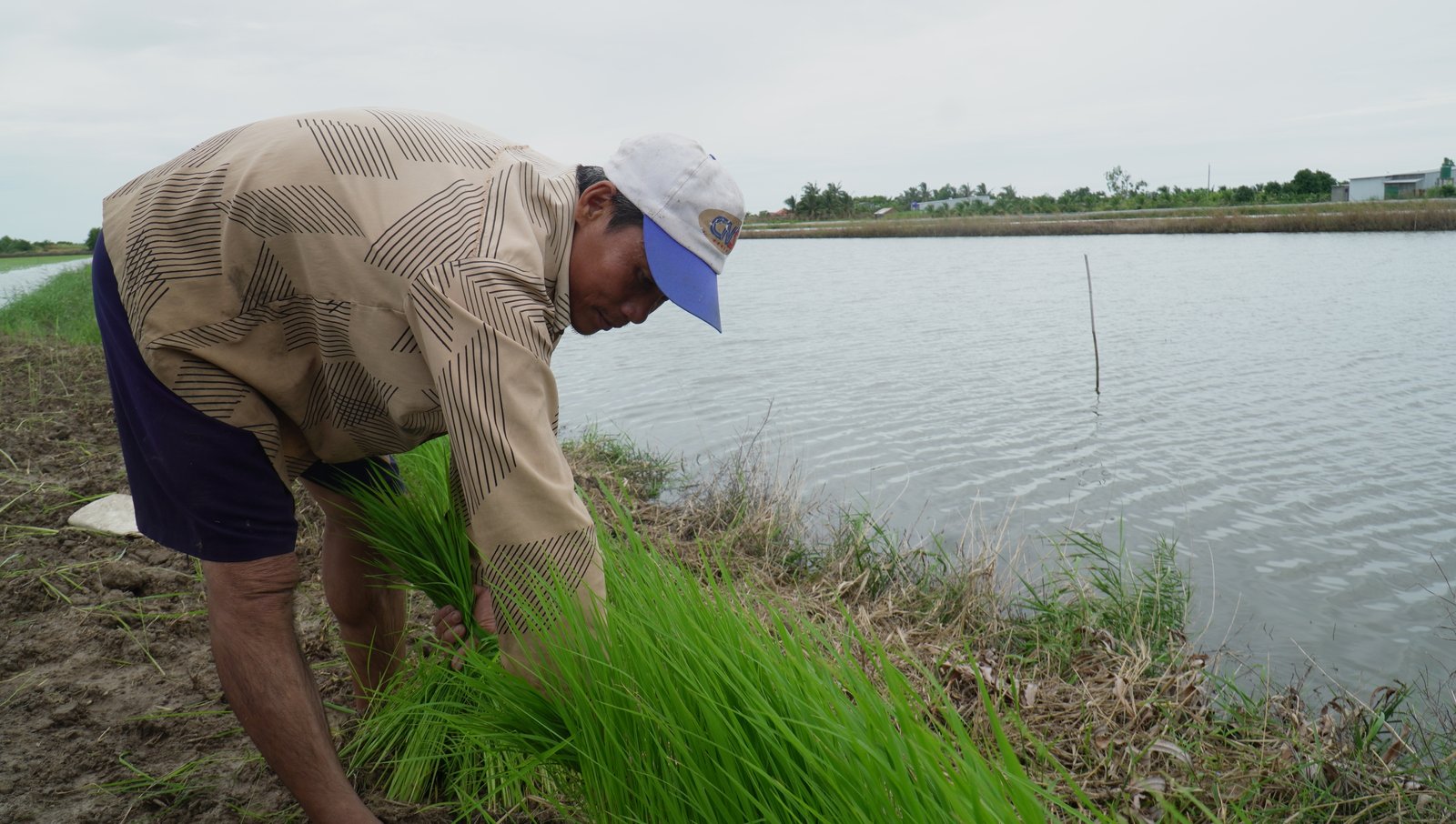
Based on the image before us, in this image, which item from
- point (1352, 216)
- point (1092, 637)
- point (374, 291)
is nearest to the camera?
point (374, 291)

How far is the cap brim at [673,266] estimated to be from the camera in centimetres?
168

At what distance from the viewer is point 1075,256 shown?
1130 inches

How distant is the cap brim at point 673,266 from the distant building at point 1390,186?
63.0 meters

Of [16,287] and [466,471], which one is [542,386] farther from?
[16,287]

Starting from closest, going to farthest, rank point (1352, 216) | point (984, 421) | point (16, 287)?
point (984, 421) < point (16, 287) < point (1352, 216)

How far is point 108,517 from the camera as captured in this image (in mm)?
3617

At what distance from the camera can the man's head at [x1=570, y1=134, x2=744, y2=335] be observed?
1.68m

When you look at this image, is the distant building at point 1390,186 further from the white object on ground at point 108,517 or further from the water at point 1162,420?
the white object on ground at point 108,517

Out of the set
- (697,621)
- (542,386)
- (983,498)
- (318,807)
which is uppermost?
(542,386)

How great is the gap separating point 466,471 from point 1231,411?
28.3 ft

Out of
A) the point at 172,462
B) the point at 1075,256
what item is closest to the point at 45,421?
the point at 172,462

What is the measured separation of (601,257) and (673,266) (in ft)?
0.46

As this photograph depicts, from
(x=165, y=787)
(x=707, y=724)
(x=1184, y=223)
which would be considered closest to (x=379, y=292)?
(x=707, y=724)

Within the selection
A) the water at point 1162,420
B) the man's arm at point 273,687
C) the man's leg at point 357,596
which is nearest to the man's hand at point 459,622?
the man's leg at point 357,596
